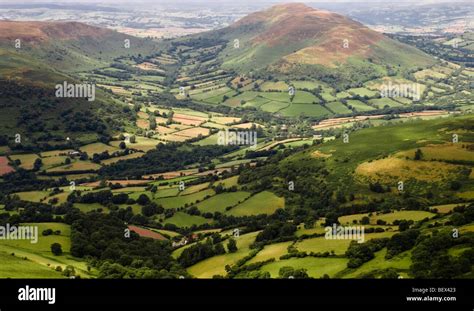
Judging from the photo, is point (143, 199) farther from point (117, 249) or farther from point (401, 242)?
point (401, 242)

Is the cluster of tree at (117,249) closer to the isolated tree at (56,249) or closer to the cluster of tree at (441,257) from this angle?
the isolated tree at (56,249)

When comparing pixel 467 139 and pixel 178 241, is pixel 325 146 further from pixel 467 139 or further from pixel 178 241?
pixel 178 241

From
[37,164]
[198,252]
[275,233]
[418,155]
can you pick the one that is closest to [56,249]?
[198,252]
